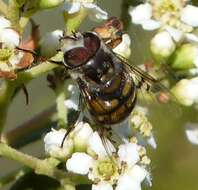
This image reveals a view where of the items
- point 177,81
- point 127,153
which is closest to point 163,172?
point 177,81

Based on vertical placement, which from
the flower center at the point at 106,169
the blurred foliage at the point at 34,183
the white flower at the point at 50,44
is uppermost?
the white flower at the point at 50,44

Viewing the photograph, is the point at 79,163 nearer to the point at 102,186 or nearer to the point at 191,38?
the point at 102,186

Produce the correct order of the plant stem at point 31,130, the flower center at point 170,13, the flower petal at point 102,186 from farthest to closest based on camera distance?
the flower center at point 170,13 → the plant stem at point 31,130 → the flower petal at point 102,186

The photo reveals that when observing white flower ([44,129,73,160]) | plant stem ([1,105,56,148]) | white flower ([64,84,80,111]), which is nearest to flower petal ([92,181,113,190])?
white flower ([44,129,73,160])

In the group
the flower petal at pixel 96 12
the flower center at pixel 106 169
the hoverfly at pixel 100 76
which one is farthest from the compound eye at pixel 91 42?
the flower center at pixel 106 169

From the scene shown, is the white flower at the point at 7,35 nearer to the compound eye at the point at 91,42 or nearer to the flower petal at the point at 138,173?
the compound eye at the point at 91,42

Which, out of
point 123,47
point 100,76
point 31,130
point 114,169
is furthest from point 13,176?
point 123,47
